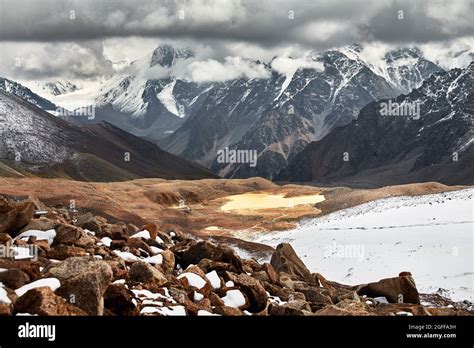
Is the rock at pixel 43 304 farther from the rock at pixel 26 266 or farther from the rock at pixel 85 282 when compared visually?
the rock at pixel 26 266

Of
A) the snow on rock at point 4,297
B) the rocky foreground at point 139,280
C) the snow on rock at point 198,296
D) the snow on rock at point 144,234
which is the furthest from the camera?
the snow on rock at point 144,234

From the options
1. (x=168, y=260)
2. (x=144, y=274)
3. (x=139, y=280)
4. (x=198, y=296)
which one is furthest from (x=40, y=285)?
(x=168, y=260)

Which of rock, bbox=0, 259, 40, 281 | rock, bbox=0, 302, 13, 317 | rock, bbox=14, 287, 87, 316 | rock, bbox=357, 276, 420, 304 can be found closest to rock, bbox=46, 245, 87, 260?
rock, bbox=0, 259, 40, 281

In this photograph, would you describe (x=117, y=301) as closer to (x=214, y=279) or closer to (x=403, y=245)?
(x=214, y=279)

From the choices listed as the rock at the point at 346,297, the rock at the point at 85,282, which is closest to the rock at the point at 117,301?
the rock at the point at 85,282

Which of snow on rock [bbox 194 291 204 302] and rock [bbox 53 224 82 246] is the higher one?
rock [bbox 53 224 82 246]

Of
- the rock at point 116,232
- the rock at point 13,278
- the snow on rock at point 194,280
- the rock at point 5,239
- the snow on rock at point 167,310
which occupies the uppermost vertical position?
the rock at point 5,239

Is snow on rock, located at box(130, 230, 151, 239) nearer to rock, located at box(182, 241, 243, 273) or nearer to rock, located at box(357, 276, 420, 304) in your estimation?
rock, located at box(182, 241, 243, 273)

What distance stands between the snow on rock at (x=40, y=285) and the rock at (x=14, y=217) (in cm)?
669

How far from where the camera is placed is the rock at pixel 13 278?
47.5 ft

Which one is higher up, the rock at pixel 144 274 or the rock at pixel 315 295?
the rock at pixel 144 274

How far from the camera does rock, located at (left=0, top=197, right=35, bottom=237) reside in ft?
66.9

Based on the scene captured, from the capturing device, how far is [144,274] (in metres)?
17.4

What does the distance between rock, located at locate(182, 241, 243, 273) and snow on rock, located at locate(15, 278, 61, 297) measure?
956 centimetres
